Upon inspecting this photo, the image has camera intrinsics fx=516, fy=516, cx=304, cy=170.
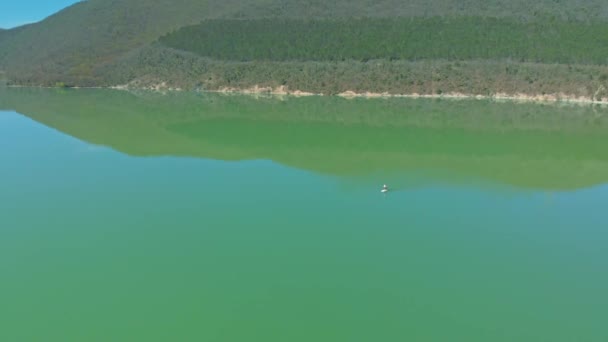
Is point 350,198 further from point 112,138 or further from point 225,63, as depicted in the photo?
point 225,63

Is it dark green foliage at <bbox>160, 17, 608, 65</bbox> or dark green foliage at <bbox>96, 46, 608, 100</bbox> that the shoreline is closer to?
dark green foliage at <bbox>96, 46, 608, 100</bbox>

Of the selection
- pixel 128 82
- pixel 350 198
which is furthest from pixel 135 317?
pixel 128 82

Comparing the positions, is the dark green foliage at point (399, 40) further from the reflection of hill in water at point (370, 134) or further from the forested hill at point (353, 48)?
the reflection of hill in water at point (370, 134)

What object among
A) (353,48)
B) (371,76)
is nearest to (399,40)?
(353,48)

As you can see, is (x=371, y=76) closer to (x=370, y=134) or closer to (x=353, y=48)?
(x=353, y=48)

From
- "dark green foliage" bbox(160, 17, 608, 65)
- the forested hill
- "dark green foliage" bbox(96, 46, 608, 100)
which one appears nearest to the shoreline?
"dark green foliage" bbox(96, 46, 608, 100)

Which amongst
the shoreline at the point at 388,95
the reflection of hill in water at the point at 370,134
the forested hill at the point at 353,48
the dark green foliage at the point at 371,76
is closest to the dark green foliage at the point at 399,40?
the forested hill at the point at 353,48

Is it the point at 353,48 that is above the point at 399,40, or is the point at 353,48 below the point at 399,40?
below

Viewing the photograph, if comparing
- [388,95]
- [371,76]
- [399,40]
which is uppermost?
[399,40]
